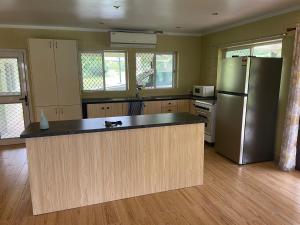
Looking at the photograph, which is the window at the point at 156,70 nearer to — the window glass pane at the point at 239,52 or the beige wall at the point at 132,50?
the beige wall at the point at 132,50

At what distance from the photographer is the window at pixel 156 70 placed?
5.44 m

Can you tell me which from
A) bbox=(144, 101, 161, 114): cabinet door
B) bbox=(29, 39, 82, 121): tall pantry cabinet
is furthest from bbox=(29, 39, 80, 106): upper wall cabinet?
bbox=(144, 101, 161, 114): cabinet door

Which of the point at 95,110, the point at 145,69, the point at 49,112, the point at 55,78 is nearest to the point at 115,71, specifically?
the point at 145,69

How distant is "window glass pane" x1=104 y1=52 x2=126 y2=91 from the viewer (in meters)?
5.20

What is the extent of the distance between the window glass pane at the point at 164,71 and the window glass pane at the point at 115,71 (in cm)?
88

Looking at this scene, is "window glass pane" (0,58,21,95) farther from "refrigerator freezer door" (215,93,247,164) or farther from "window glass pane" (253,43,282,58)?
"window glass pane" (253,43,282,58)

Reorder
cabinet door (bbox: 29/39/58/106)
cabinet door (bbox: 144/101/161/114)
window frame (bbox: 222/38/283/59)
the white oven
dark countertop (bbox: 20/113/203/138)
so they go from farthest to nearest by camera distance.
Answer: cabinet door (bbox: 144/101/161/114) < the white oven < cabinet door (bbox: 29/39/58/106) < window frame (bbox: 222/38/283/59) < dark countertop (bbox: 20/113/203/138)

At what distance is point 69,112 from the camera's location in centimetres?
457

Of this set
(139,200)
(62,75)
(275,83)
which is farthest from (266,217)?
(62,75)

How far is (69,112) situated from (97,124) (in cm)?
225

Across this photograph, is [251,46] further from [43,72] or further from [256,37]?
[43,72]

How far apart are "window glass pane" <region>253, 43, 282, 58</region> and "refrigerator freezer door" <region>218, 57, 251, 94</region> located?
0.77 metres

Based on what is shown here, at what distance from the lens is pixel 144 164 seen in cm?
270

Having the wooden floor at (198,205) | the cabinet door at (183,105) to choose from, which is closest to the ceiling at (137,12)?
the cabinet door at (183,105)
